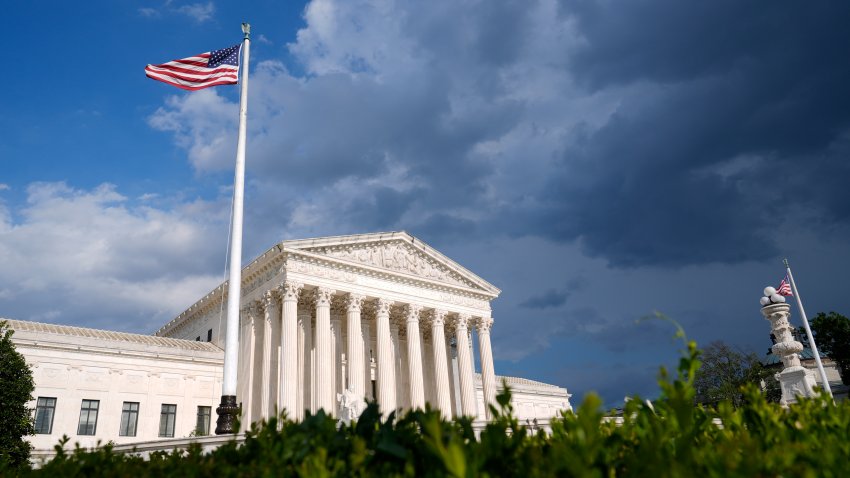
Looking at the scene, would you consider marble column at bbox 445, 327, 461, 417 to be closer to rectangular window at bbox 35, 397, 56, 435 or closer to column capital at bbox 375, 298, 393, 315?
column capital at bbox 375, 298, 393, 315

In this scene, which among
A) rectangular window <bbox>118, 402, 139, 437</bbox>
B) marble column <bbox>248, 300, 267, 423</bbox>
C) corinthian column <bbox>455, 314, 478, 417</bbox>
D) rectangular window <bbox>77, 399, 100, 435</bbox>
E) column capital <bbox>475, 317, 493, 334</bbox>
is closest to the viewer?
rectangular window <bbox>77, 399, 100, 435</bbox>

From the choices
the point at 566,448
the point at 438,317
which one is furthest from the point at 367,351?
the point at 566,448

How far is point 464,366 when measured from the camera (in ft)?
164

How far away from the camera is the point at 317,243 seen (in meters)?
43.7

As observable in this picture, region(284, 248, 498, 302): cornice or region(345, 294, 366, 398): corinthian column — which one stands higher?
region(284, 248, 498, 302): cornice

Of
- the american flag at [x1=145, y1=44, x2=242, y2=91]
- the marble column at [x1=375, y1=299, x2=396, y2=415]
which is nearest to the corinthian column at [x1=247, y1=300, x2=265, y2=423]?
the marble column at [x1=375, y1=299, x2=396, y2=415]

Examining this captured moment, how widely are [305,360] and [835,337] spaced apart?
233 ft

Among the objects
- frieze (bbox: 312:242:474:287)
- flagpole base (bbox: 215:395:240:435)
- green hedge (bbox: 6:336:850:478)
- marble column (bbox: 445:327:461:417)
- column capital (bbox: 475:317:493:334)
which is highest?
frieze (bbox: 312:242:474:287)

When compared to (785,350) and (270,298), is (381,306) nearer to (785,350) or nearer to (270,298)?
(270,298)

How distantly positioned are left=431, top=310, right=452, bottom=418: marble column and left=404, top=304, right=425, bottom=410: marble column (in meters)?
1.81

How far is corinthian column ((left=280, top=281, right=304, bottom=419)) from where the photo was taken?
39.4 m

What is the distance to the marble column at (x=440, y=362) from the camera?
159ft

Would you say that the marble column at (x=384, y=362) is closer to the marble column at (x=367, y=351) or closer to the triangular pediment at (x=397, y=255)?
the marble column at (x=367, y=351)

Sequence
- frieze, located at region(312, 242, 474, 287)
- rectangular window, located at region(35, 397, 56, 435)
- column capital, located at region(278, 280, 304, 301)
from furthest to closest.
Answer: frieze, located at region(312, 242, 474, 287) → column capital, located at region(278, 280, 304, 301) → rectangular window, located at region(35, 397, 56, 435)
